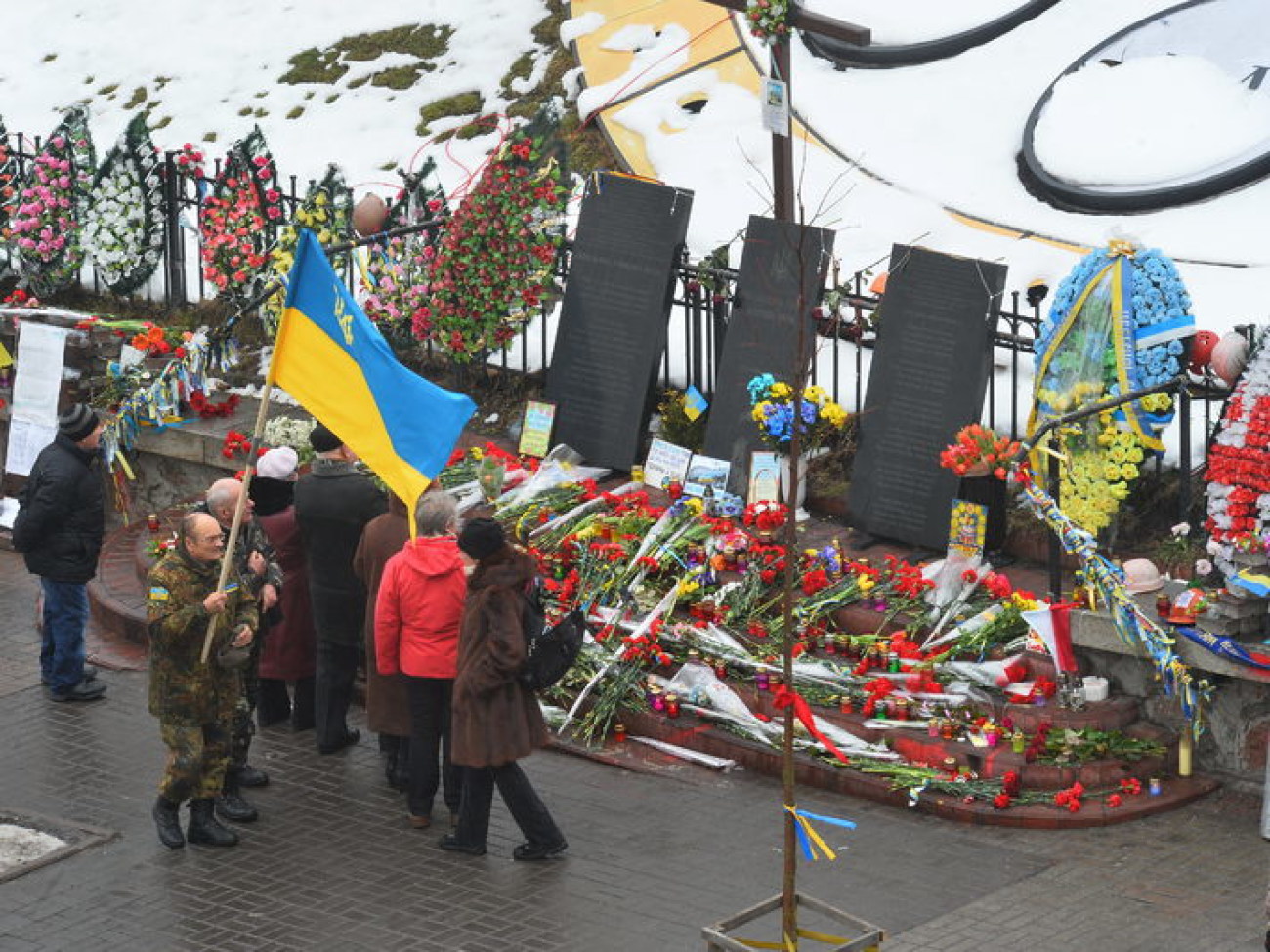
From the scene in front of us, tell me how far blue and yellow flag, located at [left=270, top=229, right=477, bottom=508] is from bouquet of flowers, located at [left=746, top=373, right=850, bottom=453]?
11.0ft

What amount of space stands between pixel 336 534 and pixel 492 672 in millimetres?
1768

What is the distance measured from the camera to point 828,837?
33.5 ft

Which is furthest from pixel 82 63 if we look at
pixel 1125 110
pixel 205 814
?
pixel 205 814

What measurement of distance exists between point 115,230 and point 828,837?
28.8 ft

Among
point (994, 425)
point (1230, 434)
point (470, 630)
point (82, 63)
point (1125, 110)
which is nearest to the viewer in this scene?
point (470, 630)

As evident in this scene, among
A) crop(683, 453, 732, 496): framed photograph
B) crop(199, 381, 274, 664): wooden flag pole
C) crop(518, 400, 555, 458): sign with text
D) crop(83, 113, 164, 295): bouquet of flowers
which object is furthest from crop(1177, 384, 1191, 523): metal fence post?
crop(83, 113, 164, 295): bouquet of flowers

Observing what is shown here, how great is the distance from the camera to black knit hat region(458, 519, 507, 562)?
9609 mm

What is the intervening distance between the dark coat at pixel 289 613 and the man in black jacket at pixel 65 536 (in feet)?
3.51

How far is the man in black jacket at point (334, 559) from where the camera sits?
36.5ft

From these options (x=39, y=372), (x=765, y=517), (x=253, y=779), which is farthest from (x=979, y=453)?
(x=39, y=372)

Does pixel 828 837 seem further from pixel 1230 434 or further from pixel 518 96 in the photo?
pixel 518 96

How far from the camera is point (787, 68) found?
13.2 meters

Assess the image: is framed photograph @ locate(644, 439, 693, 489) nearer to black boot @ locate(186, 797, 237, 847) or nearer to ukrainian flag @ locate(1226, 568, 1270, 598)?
ukrainian flag @ locate(1226, 568, 1270, 598)

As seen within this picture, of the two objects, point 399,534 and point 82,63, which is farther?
point 82,63
